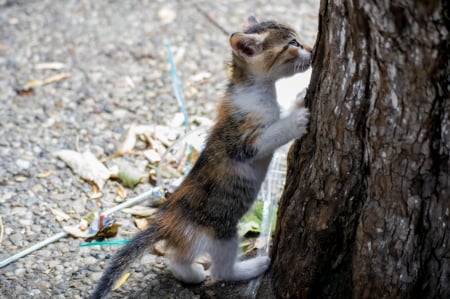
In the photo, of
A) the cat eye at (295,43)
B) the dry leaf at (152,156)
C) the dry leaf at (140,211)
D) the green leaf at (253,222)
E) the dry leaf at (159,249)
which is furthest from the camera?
the dry leaf at (152,156)

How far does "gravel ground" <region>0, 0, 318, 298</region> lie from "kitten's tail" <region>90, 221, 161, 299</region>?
30 cm

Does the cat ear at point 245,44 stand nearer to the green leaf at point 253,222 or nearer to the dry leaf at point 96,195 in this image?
the green leaf at point 253,222

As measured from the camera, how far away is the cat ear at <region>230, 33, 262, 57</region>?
3820 mm

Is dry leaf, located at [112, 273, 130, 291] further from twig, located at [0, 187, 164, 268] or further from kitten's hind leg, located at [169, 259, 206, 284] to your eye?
twig, located at [0, 187, 164, 268]

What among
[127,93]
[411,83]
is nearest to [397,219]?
[411,83]

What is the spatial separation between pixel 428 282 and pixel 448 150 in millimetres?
724

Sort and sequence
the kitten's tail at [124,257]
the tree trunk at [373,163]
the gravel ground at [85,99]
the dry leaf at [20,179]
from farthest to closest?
the dry leaf at [20,179], the gravel ground at [85,99], the kitten's tail at [124,257], the tree trunk at [373,163]

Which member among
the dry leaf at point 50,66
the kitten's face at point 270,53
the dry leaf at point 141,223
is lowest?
the dry leaf at point 141,223

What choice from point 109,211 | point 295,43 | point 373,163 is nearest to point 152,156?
point 109,211

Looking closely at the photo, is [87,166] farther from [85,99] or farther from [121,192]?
[85,99]

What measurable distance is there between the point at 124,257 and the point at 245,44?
138cm

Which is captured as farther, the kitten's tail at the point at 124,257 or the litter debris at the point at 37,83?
the litter debris at the point at 37,83

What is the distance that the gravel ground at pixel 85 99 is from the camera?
13.7 ft

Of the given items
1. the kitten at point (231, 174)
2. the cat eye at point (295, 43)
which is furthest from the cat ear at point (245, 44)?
the cat eye at point (295, 43)
